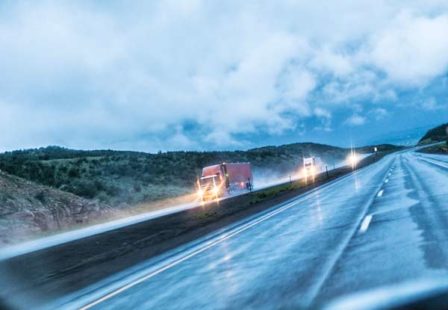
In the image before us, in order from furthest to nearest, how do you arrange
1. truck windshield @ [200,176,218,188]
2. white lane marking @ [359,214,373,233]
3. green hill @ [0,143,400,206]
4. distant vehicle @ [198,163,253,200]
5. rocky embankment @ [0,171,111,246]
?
green hill @ [0,143,400,206] → truck windshield @ [200,176,218,188] → distant vehicle @ [198,163,253,200] → rocky embankment @ [0,171,111,246] → white lane marking @ [359,214,373,233]

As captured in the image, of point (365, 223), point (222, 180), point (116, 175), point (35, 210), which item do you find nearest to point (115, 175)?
point (116, 175)

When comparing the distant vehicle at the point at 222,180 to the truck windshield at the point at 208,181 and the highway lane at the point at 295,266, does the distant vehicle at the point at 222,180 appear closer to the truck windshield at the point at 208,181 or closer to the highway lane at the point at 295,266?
the truck windshield at the point at 208,181

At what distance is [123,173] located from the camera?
63.4 metres

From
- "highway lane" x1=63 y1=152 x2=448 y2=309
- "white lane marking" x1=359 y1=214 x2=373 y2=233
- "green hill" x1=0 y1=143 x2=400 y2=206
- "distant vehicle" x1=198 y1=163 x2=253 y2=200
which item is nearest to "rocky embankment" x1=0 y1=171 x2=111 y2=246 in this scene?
"distant vehicle" x1=198 y1=163 x2=253 y2=200

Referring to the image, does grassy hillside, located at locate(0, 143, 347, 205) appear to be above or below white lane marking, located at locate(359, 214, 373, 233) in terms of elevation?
above

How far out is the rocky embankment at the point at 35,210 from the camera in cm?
2798

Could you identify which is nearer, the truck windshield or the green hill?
the truck windshield

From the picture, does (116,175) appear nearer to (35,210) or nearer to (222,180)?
(222,180)

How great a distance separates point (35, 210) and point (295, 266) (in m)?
26.0

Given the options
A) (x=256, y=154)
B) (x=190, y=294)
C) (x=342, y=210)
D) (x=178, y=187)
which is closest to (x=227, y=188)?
(x=178, y=187)

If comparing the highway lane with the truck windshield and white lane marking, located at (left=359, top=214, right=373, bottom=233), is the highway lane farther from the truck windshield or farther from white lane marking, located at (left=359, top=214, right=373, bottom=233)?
the truck windshield

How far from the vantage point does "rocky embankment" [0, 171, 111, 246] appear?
27984 millimetres

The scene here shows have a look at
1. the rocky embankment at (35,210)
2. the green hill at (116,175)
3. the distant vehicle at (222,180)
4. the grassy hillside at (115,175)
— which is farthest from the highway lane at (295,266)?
the grassy hillside at (115,175)

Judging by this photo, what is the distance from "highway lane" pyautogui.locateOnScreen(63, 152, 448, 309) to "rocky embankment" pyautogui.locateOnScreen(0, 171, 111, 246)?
17843mm
